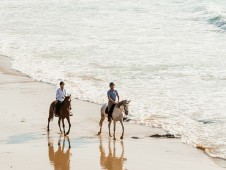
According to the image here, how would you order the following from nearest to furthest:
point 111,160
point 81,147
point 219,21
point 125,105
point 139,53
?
point 111,160, point 81,147, point 125,105, point 139,53, point 219,21

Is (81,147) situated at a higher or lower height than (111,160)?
higher

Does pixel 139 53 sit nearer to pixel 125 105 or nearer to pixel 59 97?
pixel 59 97

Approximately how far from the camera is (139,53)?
45.6 m

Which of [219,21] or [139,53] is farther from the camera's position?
[219,21]

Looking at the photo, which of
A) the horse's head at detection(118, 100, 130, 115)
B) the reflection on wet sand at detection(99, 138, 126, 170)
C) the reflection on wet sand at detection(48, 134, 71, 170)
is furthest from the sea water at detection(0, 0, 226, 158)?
the reflection on wet sand at detection(48, 134, 71, 170)

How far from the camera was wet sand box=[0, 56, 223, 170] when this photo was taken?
57.2 ft

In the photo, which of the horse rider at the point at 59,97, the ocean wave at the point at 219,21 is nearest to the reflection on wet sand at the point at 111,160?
the horse rider at the point at 59,97

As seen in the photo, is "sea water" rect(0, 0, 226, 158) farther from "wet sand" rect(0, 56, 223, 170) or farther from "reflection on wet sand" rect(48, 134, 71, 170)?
"reflection on wet sand" rect(48, 134, 71, 170)

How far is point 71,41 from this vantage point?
176ft

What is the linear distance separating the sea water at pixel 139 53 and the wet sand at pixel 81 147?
143 cm

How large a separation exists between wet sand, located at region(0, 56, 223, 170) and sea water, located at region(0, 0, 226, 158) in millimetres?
1425

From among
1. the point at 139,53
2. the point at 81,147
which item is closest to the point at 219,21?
the point at 139,53

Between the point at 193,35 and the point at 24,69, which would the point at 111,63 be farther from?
the point at 193,35

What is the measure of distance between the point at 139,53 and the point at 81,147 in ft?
88.3
